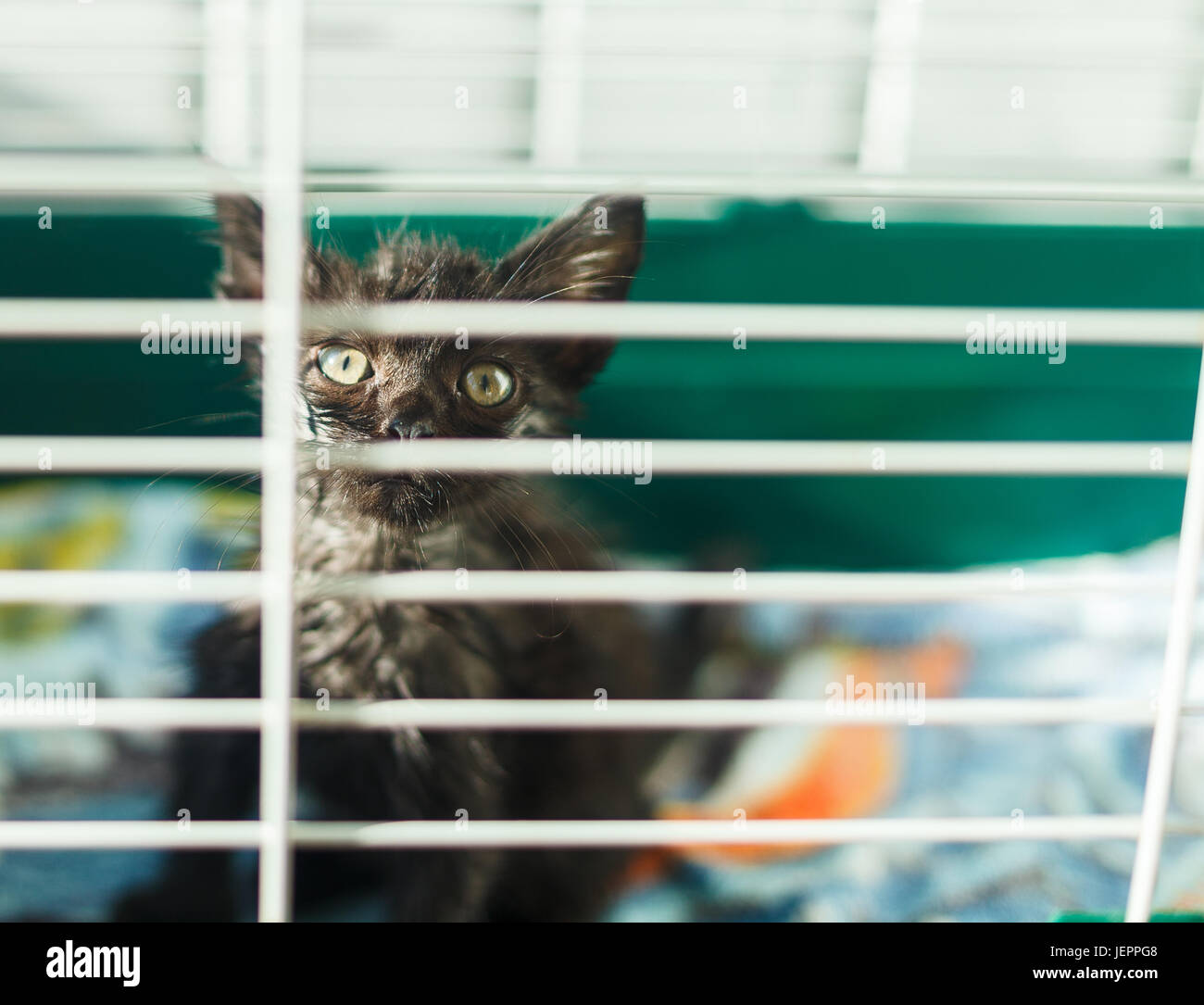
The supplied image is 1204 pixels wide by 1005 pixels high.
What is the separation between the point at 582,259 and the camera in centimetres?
146

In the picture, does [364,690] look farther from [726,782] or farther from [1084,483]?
[1084,483]

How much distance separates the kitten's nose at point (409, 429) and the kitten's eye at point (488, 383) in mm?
127

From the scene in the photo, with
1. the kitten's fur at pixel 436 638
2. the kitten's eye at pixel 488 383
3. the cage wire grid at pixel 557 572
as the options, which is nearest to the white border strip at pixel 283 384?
the cage wire grid at pixel 557 572

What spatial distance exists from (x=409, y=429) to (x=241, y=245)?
0.45m

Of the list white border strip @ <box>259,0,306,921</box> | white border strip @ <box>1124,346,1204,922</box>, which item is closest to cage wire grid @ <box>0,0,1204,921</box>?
white border strip @ <box>1124,346,1204,922</box>

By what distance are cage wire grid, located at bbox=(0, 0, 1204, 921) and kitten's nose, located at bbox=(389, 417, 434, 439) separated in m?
0.03

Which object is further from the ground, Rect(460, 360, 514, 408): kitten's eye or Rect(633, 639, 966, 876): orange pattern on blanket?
Rect(460, 360, 514, 408): kitten's eye

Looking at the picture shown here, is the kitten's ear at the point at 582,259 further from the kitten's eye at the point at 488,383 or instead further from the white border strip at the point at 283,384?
the white border strip at the point at 283,384

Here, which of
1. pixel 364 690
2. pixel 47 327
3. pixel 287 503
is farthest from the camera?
pixel 364 690

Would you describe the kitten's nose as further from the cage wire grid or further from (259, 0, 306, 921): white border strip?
(259, 0, 306, 921): white border strip

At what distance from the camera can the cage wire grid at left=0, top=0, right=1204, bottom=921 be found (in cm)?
138

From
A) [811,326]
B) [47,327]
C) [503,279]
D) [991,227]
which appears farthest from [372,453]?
[991,227]

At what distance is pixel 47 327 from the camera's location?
4.50 ft
